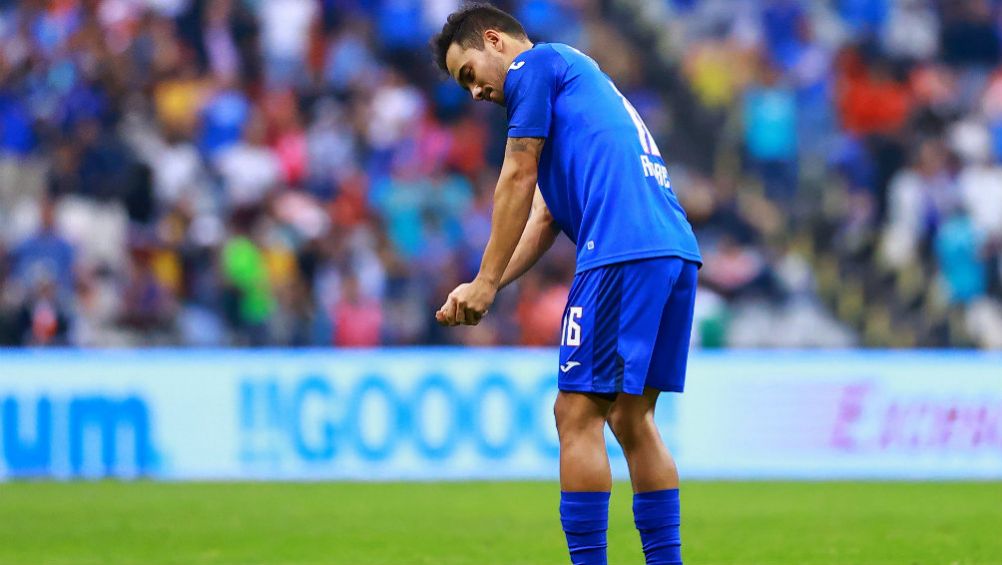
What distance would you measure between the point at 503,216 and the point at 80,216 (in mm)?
11377

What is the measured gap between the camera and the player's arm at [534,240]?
6156 millimetres

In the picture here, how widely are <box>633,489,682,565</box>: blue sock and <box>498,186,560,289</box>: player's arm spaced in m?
1.04

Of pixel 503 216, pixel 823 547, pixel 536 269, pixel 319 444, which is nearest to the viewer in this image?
pixel 503 216

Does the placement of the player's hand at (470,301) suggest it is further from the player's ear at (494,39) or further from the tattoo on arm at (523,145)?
the player's ear at (494,39)

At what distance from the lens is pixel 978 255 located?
54.6 ft

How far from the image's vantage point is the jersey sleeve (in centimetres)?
557

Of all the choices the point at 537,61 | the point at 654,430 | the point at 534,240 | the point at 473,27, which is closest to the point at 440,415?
the point at 534,240

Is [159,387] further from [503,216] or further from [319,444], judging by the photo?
[503,216]

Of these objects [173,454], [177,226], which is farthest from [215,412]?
[177,226]

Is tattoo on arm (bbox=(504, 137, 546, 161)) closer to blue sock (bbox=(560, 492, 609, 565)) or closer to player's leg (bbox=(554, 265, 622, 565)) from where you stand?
player's leg (bbox=(554, 265, 622, 565))

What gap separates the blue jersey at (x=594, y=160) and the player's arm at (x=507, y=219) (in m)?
0.09

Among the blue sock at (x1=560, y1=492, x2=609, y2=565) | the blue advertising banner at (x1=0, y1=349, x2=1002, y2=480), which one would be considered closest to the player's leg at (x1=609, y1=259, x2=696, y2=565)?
the blue sock at (x1=560, y1=492, x2=609, y2=565)

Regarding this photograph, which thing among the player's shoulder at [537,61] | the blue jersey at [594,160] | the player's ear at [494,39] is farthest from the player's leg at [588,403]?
the player's ear at [494,39]

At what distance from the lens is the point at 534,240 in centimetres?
621
